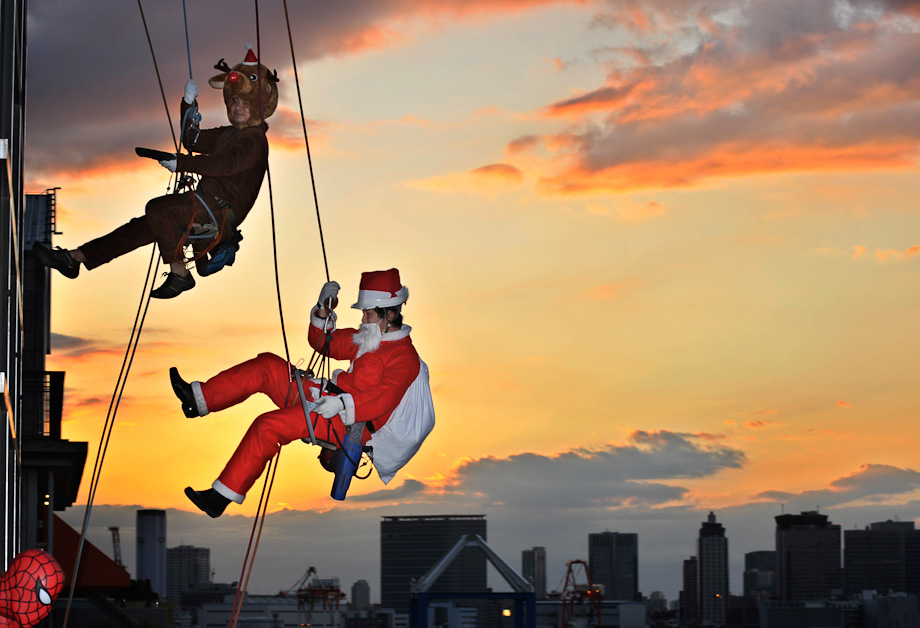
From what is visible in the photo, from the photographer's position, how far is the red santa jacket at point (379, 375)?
828cm

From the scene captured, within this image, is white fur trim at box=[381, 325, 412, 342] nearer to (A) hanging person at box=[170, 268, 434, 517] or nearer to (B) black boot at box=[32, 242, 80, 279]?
(A) hanging person at box=[170, 268, 434, 517]

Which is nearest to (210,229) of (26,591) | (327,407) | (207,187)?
(207,187)

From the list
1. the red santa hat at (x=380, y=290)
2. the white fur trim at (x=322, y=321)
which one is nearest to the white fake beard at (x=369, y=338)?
the red santa hat at (x=380, y=290)

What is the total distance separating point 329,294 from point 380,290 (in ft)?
1.73

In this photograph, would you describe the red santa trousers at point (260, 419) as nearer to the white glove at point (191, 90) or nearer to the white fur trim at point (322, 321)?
the white fur trim at point (322, 321)

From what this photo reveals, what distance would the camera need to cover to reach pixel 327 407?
7.91 metres

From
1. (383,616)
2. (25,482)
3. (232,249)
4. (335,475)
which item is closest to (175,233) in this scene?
(232,249)

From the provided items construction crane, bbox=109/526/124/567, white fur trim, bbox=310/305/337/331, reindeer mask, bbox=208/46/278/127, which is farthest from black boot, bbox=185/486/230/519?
construction crane, bbox=109/526/124/567

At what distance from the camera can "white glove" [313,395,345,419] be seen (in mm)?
7902

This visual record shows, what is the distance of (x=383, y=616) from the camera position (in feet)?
648

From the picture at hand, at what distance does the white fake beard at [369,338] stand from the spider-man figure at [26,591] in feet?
8.99

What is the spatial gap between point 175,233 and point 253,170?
2.13ft

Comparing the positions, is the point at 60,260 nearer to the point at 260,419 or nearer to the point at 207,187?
the point at 207,187

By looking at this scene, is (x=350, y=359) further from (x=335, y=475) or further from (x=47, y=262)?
(x=47, y=262)
